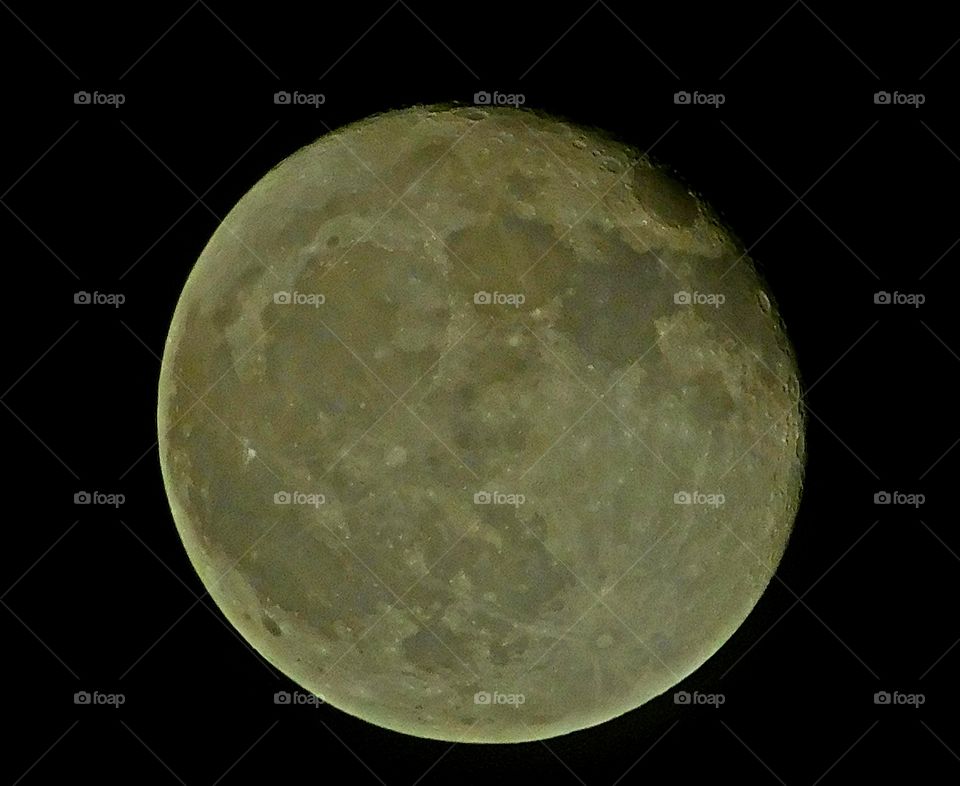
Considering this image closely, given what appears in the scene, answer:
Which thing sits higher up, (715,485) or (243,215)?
(715,485)

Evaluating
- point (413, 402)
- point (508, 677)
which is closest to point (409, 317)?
point (413, 402)

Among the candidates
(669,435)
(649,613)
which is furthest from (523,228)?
(649,613)

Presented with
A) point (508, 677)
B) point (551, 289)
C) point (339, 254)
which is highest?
point (551, 289)

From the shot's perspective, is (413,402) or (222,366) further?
(222,366)

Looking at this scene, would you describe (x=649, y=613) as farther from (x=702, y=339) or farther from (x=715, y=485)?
(x=702, y=339)

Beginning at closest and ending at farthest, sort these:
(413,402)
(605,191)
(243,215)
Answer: (413,402), (605,191), (243,215)

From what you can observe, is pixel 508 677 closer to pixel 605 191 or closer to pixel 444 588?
pixel 444 588

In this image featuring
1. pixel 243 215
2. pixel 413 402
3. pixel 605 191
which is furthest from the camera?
pixel 243 215
